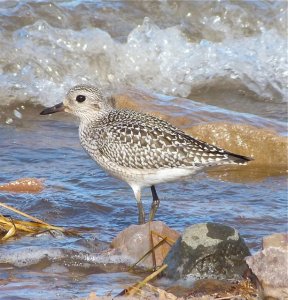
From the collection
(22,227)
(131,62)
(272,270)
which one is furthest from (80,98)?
(131,62)

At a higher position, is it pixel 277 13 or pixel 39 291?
pixel 277 13

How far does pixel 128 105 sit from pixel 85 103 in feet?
6.77

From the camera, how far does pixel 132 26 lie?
14.2 m

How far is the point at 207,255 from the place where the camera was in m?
6.16

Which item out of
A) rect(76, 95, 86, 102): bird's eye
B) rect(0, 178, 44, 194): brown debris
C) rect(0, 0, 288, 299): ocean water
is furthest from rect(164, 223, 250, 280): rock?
rect(0, 178, 44, 194): brown debris

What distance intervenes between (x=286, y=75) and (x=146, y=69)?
2149 mm

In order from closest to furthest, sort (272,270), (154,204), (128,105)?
(272,270), (154,204), (128,105)

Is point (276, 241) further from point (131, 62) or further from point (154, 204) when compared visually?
point (131, 62)

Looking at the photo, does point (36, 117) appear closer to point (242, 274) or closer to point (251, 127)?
point (251, 127)

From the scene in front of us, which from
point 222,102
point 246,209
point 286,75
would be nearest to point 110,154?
point 246,209

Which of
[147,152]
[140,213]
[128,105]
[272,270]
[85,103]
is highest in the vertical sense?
[85,103]

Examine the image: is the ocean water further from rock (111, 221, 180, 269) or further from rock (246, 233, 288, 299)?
rock (246, 233, 288, 299)

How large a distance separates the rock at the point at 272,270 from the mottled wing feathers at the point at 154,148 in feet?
7.19

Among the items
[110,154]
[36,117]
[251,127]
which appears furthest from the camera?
[36,117]
